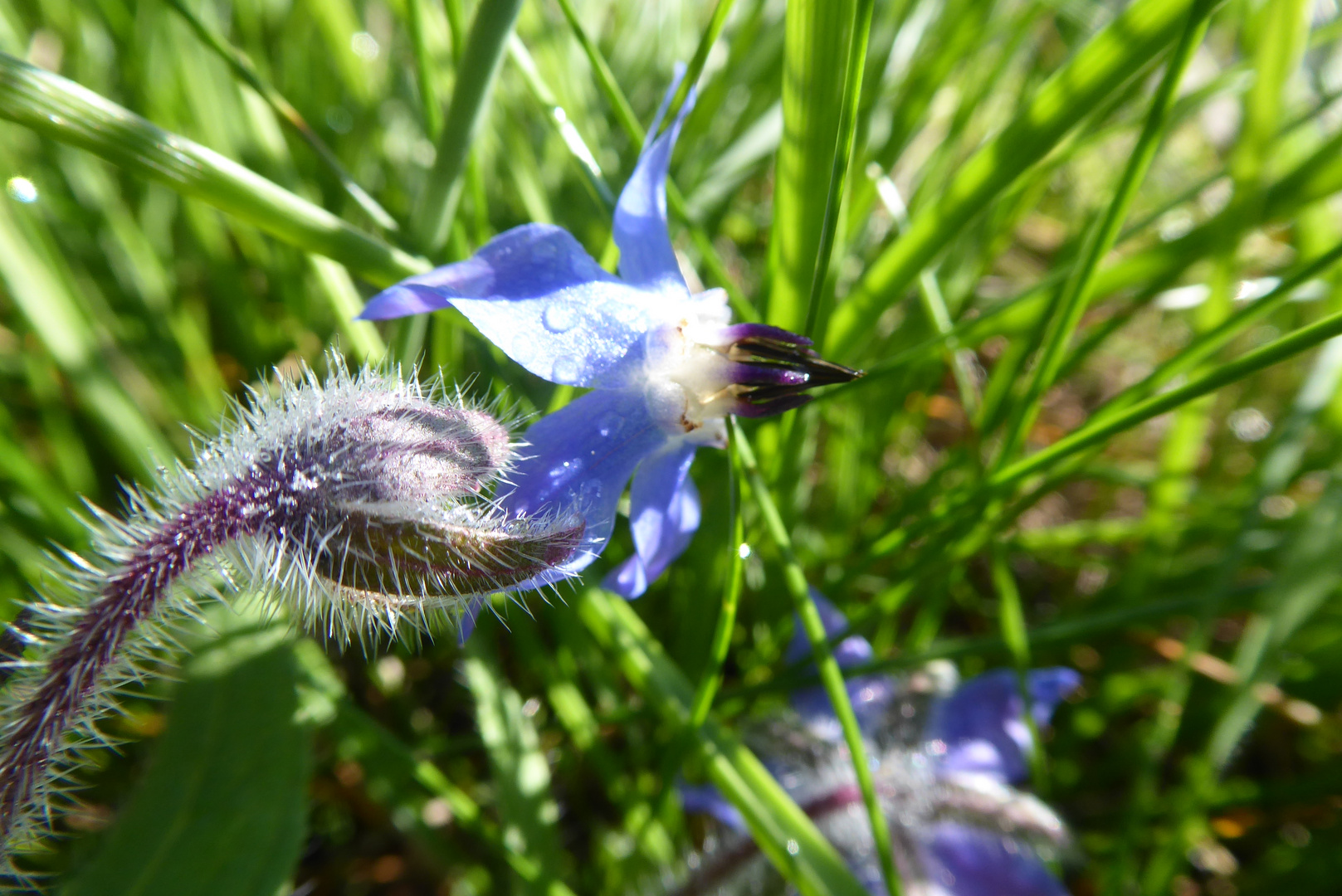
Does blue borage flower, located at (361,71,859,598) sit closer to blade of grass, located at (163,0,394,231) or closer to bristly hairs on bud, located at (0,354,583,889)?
bristly hairs on bud, located at (0,354,583,889)

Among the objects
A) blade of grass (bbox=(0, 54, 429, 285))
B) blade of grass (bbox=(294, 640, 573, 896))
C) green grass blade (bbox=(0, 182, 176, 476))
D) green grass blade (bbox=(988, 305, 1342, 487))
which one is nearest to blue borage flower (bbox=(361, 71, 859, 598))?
blade of grass (bbox=(0, 54, 429, 285))

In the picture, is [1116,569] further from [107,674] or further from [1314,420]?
[107,674]

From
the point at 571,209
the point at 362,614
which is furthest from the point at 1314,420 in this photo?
the point at 362,614

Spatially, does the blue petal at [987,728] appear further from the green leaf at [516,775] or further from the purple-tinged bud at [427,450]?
the purple-tinged bud at [427,450]

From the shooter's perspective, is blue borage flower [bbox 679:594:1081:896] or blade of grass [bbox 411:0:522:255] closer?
blade of grass [bbox 411:0:522:255]

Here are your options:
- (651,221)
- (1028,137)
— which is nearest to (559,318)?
(651,221)

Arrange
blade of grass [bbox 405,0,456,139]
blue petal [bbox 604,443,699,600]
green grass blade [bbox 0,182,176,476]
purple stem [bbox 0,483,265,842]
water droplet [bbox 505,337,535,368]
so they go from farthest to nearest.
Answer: green grass blade [bbox 0,182,176,476] → blade of grass [bbox 405,0,456,139] → blue petal [bbox 604,443,699,600] → water droplet [bbox 505,337,535,368] → purple stem [bbox 0,483,265,842]

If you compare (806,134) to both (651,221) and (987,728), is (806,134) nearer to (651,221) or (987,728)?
(651,221)
